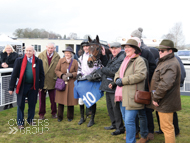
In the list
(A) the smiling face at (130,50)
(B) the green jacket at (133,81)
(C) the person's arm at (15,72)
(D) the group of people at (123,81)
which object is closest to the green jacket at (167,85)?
(D) the group of people at (123,81)

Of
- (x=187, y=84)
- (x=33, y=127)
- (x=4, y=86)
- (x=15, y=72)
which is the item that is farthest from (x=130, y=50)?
(x=187, y=84)

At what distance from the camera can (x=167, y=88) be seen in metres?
3.21

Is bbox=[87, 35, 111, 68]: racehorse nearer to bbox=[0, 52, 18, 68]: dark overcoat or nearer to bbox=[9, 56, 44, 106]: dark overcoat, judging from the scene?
bbox=[9, 56, 44, 106]: dark overcoat

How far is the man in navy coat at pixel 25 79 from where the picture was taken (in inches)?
190

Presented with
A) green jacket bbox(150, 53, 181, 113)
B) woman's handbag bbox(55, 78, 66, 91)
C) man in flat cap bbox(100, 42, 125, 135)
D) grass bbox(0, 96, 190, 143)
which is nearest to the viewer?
green jacket bbox(150, 53, 181, 113)

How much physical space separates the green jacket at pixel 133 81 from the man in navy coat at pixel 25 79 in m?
2.46

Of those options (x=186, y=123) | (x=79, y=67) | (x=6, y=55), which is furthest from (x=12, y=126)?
(x=186, y=123)

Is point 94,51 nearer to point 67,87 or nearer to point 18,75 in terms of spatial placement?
point 67,87

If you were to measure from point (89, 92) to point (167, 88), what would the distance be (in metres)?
2.23

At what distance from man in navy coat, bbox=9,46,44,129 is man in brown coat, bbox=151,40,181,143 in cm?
296

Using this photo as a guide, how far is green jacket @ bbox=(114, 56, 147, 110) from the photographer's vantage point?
3.46 m

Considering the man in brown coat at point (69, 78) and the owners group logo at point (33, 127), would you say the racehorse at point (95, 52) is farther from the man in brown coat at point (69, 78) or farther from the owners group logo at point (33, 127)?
the owners group logo at point (33, 127)

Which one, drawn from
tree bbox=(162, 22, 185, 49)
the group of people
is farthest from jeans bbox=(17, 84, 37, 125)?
tree bbox=(162, 22, 185, 49)

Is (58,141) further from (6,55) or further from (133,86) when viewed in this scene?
(6,55)
